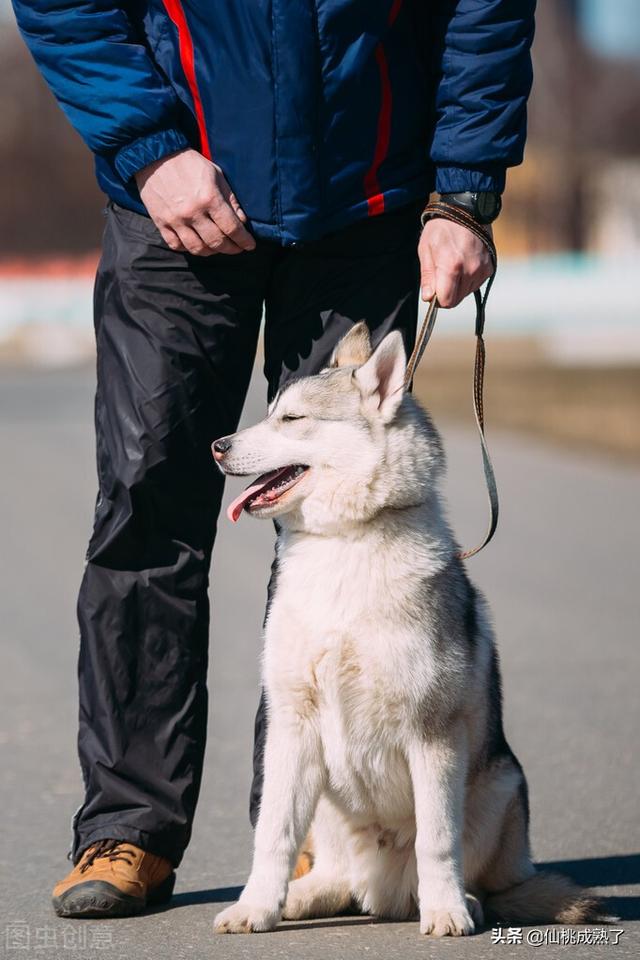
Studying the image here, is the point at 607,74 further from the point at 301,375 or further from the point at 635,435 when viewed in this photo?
the point at 301,375

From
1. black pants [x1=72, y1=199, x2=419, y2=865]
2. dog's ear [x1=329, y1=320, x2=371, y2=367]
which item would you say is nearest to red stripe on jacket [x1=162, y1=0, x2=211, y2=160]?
black pants [x1=72, y1=199, x2=419, y2=865]

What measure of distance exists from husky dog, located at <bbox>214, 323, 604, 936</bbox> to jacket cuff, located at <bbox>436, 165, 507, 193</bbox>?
370mm

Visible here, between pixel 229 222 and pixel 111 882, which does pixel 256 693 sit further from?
pixel 229 222

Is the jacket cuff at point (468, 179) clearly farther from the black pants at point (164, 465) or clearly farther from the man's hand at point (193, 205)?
the man's hand at point (193, 205)

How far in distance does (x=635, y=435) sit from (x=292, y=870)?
10.3 meters

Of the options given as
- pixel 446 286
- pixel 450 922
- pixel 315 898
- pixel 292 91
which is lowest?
pixel 315 898

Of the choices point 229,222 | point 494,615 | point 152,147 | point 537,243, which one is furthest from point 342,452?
point 537,243

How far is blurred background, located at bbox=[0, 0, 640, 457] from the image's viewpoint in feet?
65.5

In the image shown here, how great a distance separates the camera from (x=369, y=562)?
3240mm

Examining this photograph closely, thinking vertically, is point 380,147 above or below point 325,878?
above

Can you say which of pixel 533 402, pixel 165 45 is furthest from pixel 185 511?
pixel 533 402

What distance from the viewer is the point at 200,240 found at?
3414 mm

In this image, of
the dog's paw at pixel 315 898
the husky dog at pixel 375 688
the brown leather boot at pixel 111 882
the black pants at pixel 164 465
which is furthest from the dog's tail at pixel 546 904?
the brown leather boot at pixel 111 882

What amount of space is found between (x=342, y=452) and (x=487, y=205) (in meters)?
0.65
